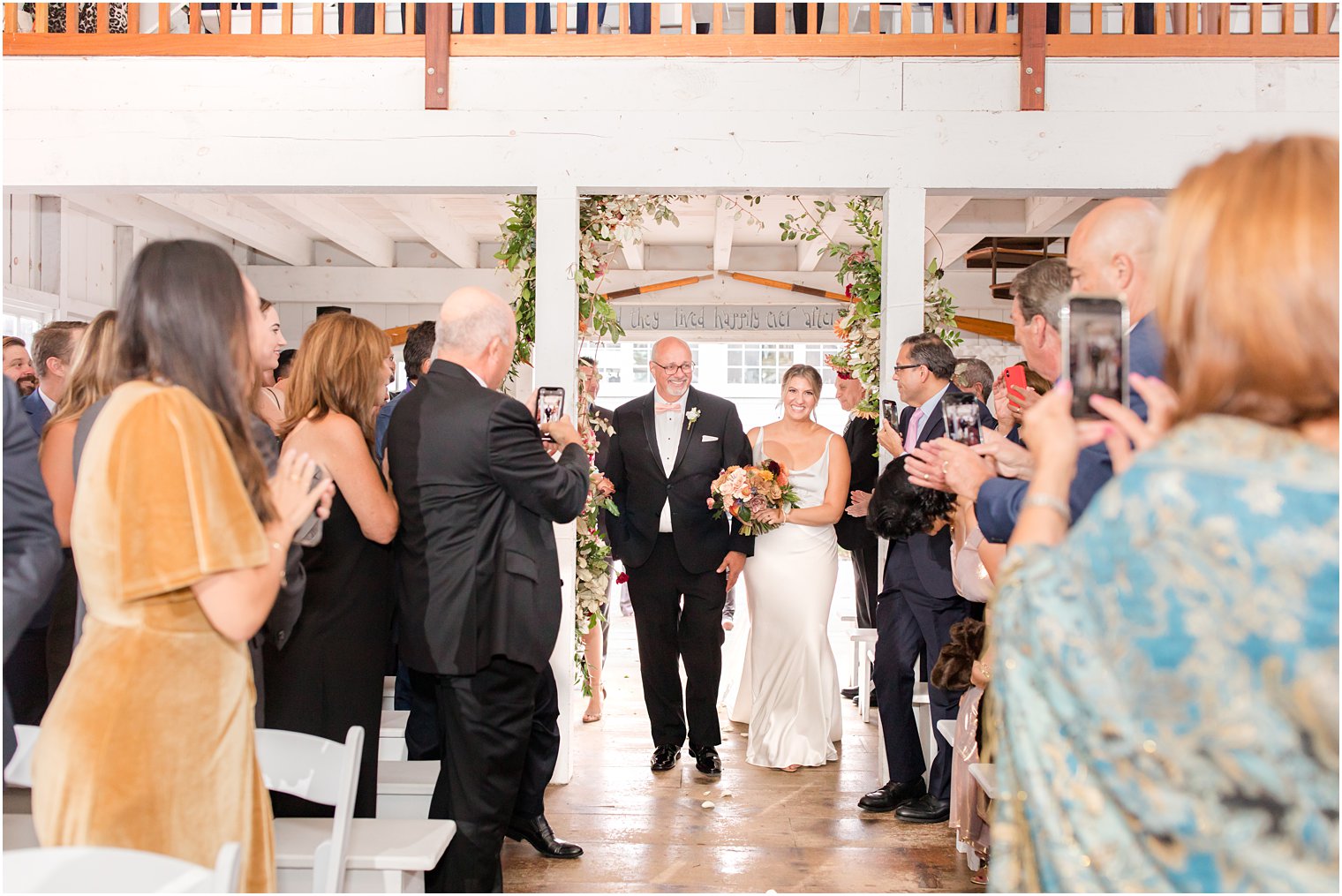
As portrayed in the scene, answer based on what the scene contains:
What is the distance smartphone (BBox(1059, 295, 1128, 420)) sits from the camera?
5.44ft

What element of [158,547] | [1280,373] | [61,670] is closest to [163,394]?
[158,547]

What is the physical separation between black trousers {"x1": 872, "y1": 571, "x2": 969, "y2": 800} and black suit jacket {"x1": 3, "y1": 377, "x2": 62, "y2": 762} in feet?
9.78

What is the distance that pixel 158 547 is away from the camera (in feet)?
5.38

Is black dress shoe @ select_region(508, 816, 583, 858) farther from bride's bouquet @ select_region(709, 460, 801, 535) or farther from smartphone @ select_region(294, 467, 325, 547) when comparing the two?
smartphone @ select_region(294, 467, 325, 547)

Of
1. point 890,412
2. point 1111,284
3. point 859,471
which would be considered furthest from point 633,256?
point 1111,284

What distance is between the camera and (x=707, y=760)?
15.6ft

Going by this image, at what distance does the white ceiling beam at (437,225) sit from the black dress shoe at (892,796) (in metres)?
6.22

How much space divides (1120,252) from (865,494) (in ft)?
10.7

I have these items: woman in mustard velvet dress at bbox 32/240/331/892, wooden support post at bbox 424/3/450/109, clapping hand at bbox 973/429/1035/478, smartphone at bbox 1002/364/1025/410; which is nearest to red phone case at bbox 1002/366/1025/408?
smartphone at bbox 1002/364/1025/410

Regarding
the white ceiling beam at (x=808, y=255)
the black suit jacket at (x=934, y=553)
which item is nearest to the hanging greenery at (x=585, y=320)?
the black suit jacket at (x=934, y=553)

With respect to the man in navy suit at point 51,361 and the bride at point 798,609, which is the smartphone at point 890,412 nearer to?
the bride at point 798,609

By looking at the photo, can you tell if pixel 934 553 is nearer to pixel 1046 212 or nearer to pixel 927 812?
pixel 927 812

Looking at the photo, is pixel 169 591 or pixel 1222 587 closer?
pixel 1222 587

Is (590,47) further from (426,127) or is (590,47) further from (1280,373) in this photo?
(1280,373)
